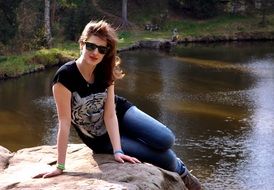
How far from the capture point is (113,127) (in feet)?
17.1

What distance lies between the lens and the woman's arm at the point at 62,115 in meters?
4.96

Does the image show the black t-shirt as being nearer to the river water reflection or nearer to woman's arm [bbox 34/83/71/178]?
woman's arm [bbox 34/83/71/178]

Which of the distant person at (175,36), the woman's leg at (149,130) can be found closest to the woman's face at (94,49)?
the woman's leg at (149,130)

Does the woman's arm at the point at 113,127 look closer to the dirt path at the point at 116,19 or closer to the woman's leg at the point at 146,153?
the woman's leg at the point at 146,153

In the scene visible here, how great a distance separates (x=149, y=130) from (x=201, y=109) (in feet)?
45.2

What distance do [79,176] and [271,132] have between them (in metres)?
11.6

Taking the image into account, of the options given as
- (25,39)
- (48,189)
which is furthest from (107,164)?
(25,39)

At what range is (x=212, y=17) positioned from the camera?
148ft

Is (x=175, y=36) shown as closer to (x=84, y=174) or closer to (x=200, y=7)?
(x=200, y=7)

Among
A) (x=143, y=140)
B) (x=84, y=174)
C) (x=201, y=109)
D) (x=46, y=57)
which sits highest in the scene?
(x=143, y=140)

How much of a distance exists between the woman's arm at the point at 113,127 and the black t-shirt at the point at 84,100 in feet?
0.17

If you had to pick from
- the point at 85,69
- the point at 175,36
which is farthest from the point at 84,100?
the point at 175,36

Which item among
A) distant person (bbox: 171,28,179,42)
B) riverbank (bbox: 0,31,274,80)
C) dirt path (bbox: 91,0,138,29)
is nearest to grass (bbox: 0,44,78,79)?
riverbank (bbox: 0,31,274,80)

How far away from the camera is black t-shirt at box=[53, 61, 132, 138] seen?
4.99 m
